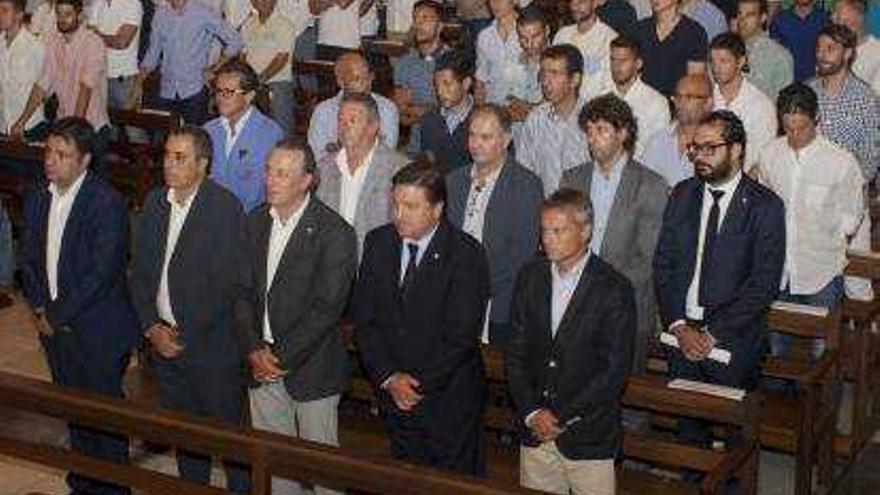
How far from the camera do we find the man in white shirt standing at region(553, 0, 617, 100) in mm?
8617

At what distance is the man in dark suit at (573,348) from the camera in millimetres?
5156

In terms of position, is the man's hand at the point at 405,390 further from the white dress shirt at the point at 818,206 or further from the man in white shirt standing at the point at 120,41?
the man in white shirt standing at the point at 120,41

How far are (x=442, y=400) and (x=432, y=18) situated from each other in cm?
400

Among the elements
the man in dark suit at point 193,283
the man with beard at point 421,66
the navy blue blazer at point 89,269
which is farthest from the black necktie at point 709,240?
the man with beard at point 421,66

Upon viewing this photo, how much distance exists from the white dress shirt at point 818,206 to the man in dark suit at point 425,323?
2.02m

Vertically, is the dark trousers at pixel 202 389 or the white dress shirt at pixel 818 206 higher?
the white dress shirt at pixel 818 206

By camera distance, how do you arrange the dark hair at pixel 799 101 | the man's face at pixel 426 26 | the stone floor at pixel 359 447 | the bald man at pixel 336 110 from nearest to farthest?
the stone floor at pixel 359 447, the dark hair at pixel 799 101, the bald man at pixel 336 110, the man's face at pixel 426 26

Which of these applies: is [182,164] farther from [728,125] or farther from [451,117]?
[728,125]

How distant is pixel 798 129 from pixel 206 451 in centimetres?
334

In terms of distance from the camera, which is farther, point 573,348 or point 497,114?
point 497,114

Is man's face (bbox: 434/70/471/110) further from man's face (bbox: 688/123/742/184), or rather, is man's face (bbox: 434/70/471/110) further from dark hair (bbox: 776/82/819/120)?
man's face (bbox: 688/123/742/184)

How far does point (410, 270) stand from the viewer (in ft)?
18.2

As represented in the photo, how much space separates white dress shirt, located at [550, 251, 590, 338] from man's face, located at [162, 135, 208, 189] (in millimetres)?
1576

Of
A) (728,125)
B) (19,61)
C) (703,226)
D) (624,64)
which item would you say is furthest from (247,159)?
(19,61)
